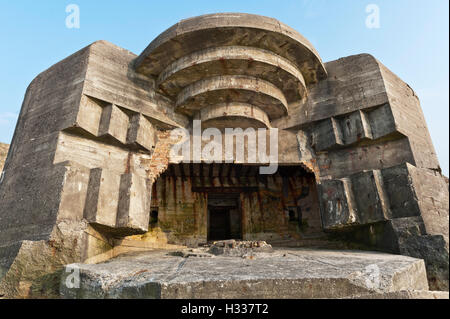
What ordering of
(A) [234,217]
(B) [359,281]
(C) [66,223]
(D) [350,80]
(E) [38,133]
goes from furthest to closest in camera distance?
(A) [234,217] < (D) [350,80] < (E) [38,133] < (C) [66,223] < (B) [359,281]

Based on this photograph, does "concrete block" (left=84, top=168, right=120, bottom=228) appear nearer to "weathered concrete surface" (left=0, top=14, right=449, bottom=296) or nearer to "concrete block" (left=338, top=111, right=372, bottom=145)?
"weathered concrete surface" (left=0, top=14, right=449, bottom=296)

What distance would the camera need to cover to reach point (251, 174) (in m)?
8.25

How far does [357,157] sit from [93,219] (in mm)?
4852

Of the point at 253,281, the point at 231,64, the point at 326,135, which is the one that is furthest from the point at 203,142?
the point at 253,281

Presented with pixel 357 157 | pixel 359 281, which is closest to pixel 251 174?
pixel 357 157

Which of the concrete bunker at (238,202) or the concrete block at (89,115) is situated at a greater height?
the concrete block at (89,115)

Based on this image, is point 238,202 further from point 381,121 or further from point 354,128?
point 381,121

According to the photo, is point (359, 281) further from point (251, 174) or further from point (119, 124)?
point (251, 174)

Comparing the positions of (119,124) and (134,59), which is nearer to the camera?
(119,124)

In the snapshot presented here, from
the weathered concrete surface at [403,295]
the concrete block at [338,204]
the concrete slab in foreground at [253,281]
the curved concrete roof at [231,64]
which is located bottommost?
the weathered concrete surface at [403,295]

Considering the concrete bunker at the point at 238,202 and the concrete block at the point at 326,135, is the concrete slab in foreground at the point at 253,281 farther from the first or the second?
the concrete bunker at the point at 238,202

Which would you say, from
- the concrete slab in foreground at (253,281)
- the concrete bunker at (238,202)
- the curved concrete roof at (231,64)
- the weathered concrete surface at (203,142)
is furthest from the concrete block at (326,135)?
the concrete slab in foreground at (253,281)

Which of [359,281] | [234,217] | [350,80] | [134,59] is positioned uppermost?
[134,59]

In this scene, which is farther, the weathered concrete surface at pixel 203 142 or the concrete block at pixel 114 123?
the concrete block at pixel 114 123
